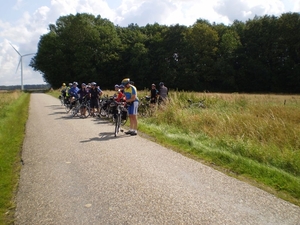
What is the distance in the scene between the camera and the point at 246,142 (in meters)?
8.48

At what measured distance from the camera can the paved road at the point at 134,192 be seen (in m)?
4.14

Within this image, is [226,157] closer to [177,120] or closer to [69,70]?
[177,120]

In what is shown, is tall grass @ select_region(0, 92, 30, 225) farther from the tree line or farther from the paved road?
the tree line

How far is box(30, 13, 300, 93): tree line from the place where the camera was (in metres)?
56.0

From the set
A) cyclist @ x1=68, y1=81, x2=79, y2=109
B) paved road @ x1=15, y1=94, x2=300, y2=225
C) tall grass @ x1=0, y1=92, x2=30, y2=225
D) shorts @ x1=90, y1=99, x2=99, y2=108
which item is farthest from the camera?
cyclist @ x1=68, y1=81, x2=79, y2=109

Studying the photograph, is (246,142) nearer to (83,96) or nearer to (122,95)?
(122,95)

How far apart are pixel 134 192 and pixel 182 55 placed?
59362 mm

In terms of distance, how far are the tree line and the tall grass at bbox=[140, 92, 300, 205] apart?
4600 centimetres

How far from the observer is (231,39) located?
59812 millimetres

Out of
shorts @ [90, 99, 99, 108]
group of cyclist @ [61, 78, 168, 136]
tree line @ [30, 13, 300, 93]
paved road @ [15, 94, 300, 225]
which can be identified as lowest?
paved road @ [15, 94, 300, 225]

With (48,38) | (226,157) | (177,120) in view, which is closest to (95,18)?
(48,38)

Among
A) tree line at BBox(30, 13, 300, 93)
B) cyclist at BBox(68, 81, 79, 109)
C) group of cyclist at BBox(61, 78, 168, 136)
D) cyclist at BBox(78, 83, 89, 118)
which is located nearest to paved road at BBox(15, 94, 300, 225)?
group of cyclist at BBox(61, 78, 168, 136)

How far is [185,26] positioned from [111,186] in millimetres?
63468

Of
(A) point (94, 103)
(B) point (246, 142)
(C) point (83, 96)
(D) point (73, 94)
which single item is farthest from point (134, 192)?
(D) point (73, 94)
